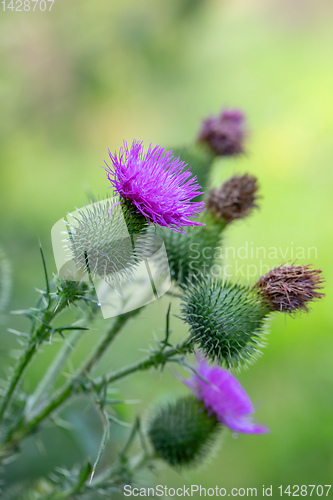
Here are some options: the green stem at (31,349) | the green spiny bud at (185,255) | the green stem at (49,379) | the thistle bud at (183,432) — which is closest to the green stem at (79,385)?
the green stem at (49,379)

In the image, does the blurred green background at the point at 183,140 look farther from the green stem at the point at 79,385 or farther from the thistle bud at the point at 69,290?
the thistle bud at the point at 69,290

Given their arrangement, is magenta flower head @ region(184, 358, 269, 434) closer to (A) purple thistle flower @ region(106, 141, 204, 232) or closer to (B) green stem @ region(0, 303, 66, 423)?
(B) green stem @ region(0, 303, 66, 423)

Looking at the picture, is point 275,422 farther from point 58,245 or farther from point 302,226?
point 58,245

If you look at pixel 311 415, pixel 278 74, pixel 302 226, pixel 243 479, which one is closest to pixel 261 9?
pixel 278 74

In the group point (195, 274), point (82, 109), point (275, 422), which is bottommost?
point (275, 422)

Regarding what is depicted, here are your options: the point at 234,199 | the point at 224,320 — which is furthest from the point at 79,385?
the point at 234,199

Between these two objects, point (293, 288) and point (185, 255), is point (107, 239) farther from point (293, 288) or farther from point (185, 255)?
point (293, 288)

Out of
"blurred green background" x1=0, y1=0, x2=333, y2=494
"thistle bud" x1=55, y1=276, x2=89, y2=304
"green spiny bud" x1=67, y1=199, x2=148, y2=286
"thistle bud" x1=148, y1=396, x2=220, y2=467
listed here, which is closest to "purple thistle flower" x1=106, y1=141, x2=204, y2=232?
"green spiny bud" x1=67, y1=199, x2=148, y2=286
